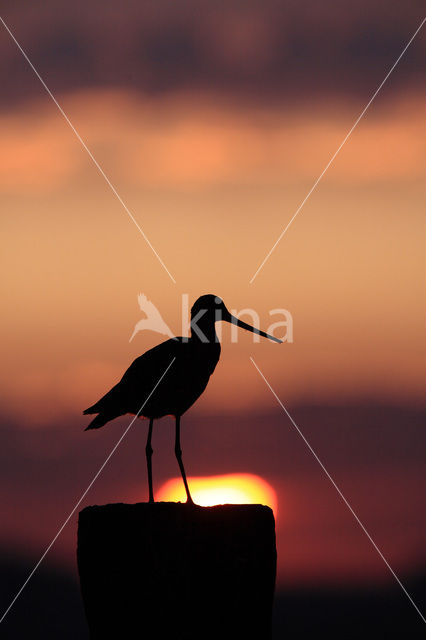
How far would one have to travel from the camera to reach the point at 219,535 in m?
7.74

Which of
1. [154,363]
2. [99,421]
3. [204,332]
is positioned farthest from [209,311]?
[99,421]

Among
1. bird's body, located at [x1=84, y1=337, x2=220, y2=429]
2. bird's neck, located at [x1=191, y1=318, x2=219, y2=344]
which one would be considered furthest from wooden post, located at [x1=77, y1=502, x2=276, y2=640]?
bird's neck, located at [x1=191, y1=318, x2=219, y2=344]

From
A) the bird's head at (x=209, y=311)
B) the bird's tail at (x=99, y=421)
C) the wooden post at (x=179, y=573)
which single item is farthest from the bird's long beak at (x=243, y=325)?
the wooden post at (x=179, y=573)

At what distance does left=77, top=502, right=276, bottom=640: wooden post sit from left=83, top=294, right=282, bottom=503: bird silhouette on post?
346 centimetres

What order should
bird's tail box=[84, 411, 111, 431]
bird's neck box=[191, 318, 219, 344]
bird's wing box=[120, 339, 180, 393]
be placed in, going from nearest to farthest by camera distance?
bird's wing box=[120, 339, 180, 393] < bird's tail box=[84, 411, 111, 431] < bird's neck box=[191, 318, 219, 344]

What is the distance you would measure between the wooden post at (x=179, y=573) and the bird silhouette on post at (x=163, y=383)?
11.3 ft

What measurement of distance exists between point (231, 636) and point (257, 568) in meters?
0.54

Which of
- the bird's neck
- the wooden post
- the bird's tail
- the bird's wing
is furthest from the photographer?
the bird's neck

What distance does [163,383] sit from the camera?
11422 millimetres

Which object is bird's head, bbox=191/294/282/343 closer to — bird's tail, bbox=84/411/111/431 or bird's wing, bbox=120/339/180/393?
bird's wing, bbox=120/339/180/393

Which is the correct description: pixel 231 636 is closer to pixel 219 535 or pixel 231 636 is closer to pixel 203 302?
pixel 219 535

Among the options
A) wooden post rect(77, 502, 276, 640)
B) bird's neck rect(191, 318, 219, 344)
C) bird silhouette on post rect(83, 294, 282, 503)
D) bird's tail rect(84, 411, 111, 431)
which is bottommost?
wooden post rect(77, 502, 276, 640)

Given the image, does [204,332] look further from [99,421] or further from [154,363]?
[99,421]

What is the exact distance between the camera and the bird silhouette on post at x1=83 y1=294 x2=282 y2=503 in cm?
1139
